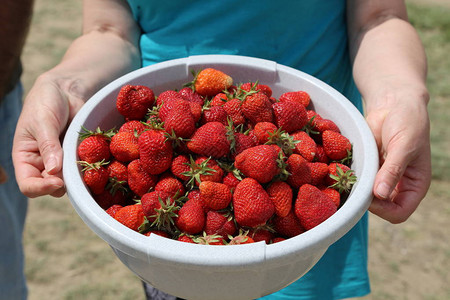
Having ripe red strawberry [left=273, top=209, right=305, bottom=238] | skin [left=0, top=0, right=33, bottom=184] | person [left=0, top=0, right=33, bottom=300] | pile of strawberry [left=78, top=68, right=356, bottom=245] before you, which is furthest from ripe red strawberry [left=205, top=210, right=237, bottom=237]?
person [left=0, top=0, right=33, bottom=300]

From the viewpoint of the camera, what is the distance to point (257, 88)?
1.27 m

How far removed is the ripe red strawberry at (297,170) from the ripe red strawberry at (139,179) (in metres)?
0.32

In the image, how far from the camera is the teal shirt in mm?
1366

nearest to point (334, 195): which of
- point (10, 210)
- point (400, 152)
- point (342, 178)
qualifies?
point (342, 178)

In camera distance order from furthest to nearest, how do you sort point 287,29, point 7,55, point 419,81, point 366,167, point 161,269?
point 287,29 < point 419,81 < point 366,167 < point 161,269 < point 7,55

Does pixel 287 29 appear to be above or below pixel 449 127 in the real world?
above

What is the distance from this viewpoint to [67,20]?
420 cm

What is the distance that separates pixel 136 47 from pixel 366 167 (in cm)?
86

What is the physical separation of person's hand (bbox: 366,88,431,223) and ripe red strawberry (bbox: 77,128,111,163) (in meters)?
0.65

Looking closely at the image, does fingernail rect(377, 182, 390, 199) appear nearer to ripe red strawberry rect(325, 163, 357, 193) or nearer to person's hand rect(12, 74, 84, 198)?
ripe red strawberry rect(325, 163, 357, 193)

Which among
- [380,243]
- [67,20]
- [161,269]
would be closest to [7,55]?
[161,269]

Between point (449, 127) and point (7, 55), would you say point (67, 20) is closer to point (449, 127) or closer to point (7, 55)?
point (449, 127)

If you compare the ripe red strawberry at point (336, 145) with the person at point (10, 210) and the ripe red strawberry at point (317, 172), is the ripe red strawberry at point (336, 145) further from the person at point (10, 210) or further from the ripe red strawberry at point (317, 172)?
the person at point (10, 210)

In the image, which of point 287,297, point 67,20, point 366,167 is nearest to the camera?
point 366,167
